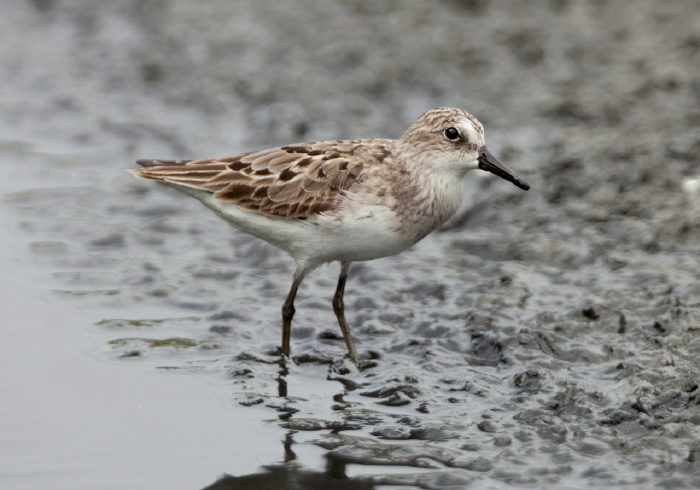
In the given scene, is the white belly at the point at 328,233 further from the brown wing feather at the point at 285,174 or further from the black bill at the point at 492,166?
the black bill at the point at 492,166

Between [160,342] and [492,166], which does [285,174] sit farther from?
[160,342]

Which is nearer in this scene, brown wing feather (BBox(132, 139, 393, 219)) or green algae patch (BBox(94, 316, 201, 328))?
brown wing feather (BBox(132, 139, 393, 219))

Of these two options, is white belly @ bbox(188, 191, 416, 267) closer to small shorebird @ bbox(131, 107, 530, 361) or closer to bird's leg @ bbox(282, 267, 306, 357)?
small shorebird @ bbox(131, 107, 530, 361)

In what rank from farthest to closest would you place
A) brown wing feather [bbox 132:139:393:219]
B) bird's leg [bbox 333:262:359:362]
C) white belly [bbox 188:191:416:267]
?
bird's leg [bbox 333:262:359:362] → brown wing feather [bbox 132:139:393:219] → white belly [bbox 188:191:416:267]

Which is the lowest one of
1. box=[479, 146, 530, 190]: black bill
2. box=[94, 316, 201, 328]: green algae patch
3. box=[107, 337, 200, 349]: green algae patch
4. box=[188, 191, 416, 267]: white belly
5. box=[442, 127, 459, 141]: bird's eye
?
box=[107, 337, 200, 349]: green algae patch

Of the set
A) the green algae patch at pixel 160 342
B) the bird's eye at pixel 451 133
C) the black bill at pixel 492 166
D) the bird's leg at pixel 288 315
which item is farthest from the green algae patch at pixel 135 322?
the black bill at pixel 492 166

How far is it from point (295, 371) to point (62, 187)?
Result: 13.5ft

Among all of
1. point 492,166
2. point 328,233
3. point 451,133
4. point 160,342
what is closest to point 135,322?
point 160,342

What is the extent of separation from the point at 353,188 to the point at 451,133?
2.80 ft

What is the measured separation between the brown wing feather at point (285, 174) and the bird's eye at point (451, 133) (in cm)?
50

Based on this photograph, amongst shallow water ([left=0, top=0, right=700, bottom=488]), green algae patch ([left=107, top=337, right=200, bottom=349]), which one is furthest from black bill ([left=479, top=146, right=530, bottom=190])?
green algae patch ([left=107, top=337, right=200, bottom=349])

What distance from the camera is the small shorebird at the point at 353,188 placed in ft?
24.3

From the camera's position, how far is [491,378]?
7.53m

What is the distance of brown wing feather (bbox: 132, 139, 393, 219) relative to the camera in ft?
24.6
